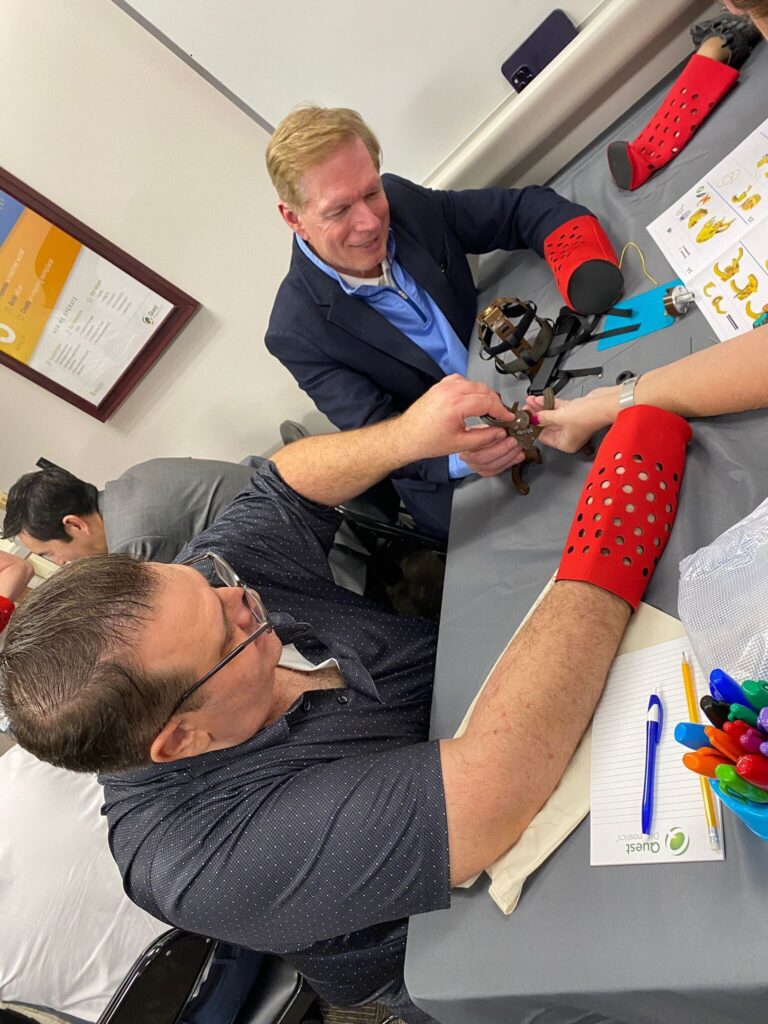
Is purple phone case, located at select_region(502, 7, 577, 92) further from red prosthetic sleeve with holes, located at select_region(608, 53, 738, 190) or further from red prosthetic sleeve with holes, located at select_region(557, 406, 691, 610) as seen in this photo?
red prosthetic sleeve with holes, located at select_region(557, 406, 691, 610)

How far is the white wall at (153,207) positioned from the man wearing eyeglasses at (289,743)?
134 centimetres

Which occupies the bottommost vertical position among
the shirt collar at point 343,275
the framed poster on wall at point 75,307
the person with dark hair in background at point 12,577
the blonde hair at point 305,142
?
the shirt collar at point 343,275

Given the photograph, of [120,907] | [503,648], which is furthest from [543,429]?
[120,907]

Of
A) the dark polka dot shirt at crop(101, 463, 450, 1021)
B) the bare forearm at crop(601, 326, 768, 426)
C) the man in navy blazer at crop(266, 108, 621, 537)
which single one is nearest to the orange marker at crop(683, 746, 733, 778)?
the dark polka dot shirt at crop(101, 463, 450, 1021)

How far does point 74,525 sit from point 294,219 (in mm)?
1130

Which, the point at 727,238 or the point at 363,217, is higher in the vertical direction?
the point at 363,217

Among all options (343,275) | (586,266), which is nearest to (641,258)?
(586,266)

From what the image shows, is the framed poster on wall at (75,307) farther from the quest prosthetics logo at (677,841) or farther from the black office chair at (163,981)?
the quest prosthetics logo at (677,841)

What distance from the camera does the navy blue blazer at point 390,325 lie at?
1.56 metres

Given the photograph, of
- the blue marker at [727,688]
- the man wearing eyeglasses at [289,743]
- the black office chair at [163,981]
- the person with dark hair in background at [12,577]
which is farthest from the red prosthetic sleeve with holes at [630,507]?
the person with dark hair in background at [12,577]

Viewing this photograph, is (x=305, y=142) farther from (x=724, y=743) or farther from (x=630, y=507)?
(x=724, y=743)

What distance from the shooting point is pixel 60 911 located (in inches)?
60.9

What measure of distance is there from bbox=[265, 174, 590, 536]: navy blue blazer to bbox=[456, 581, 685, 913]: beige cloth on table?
28.3 inches

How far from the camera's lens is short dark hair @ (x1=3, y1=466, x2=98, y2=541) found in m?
2.01
